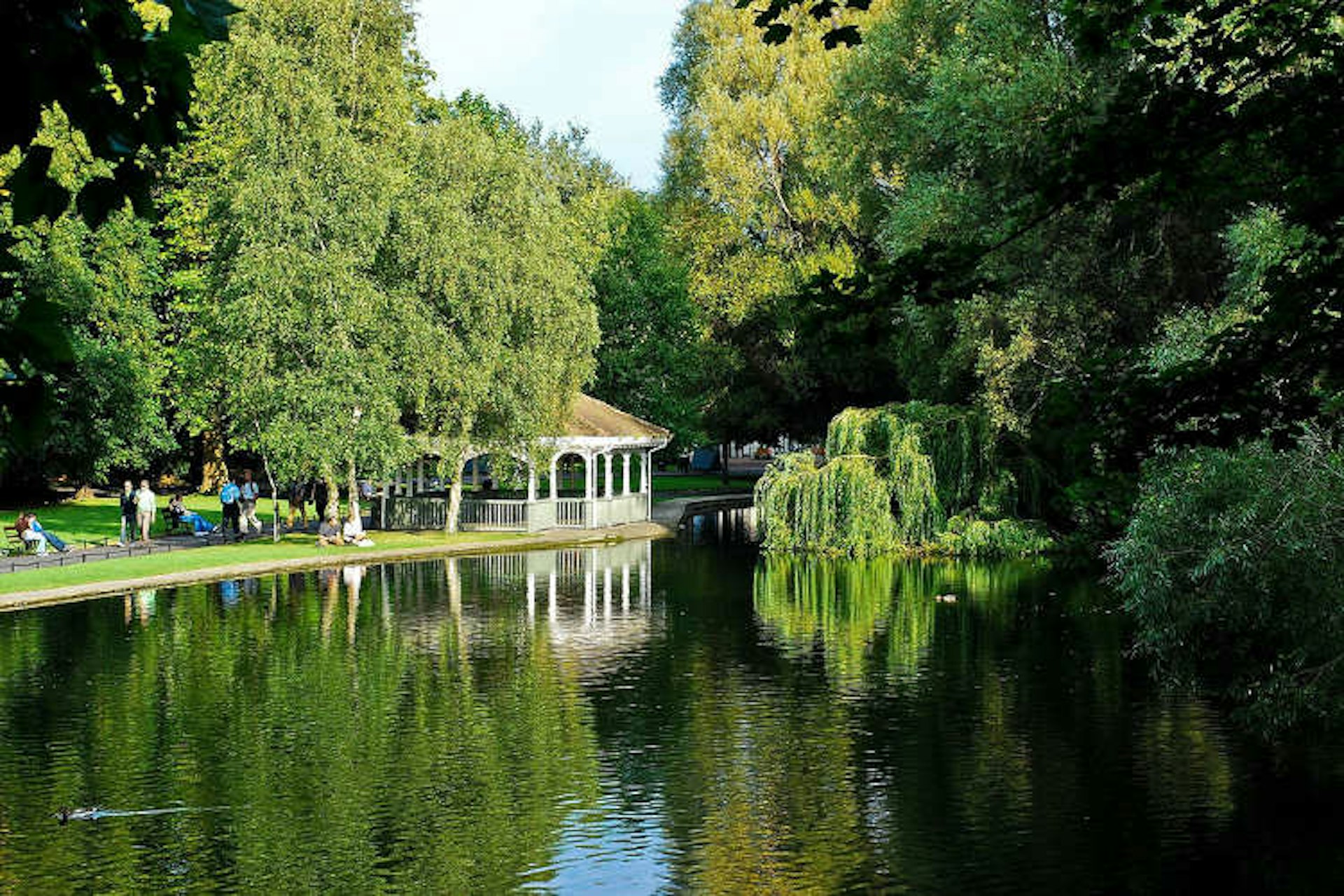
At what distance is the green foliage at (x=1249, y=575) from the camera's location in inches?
685

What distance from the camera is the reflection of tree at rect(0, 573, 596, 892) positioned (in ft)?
45.0

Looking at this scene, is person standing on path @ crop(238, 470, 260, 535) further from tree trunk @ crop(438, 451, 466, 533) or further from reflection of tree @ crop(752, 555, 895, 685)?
reflection of tree @ crop(752, 555, 895, 685)

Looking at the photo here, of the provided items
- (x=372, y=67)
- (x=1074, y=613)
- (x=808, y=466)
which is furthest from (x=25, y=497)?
(x=1074, y=613)

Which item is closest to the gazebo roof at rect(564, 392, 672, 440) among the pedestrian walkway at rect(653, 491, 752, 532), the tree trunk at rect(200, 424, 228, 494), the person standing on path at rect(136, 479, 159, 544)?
the pedestrian walkway at rect(653, 491, 752, 532)

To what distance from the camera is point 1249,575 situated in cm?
1833

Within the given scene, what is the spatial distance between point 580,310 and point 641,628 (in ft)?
65.4

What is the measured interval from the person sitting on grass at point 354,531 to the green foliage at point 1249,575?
85.4ft

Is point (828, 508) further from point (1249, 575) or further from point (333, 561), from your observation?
point (1249, 575)

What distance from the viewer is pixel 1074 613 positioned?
29.7 meters

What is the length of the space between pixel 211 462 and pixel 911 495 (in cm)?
3281

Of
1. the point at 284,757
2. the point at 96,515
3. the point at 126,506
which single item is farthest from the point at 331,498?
the point at 284,757

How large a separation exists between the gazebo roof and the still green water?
20.4 meters

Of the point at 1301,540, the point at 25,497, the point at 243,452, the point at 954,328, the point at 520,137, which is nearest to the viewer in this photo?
the point at 1301,540

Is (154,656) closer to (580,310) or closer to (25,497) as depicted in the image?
(580,310)
